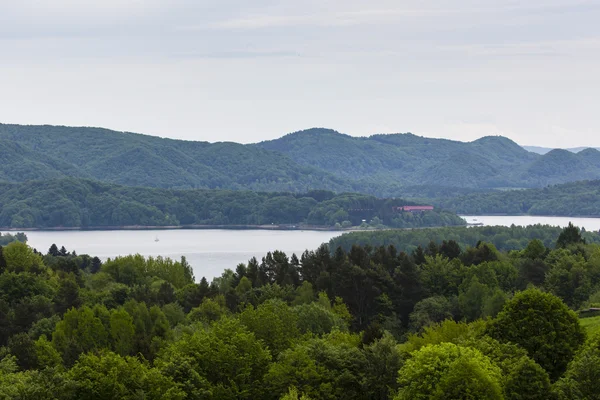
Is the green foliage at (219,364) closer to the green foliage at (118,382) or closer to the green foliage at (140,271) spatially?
the green foliage at (118,382)

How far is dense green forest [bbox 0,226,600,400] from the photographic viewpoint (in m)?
45.2

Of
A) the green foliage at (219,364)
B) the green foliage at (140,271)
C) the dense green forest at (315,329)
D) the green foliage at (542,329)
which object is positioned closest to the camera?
the dense green forest at (315,329)

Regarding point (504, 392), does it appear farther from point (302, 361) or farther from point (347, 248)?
point (347, 248)

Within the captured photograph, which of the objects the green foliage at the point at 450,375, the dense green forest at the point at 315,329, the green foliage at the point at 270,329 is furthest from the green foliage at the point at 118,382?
the green foliage at the point at 450,375

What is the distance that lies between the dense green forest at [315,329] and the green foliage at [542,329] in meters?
0.07

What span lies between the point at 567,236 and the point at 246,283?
35.5m

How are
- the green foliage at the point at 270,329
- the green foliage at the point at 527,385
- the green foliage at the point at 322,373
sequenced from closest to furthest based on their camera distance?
the green foliage at the point at 527,385
the green foliage at the point at 322,373
the green foliage at the point at 270,329

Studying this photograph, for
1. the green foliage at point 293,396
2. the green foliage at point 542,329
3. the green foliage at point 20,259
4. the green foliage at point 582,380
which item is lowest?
the green foliage at point 293,396

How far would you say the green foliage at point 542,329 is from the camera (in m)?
49.1

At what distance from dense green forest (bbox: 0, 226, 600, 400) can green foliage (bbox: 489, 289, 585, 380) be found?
0.07 m

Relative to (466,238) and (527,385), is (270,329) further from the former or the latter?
(466,238)

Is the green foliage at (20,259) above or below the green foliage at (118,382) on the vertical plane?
above

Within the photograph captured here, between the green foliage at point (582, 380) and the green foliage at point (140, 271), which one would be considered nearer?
the green foliage at point (582, 380)

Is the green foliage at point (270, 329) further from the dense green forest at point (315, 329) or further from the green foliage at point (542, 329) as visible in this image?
the green foliage at point (542, 329)
